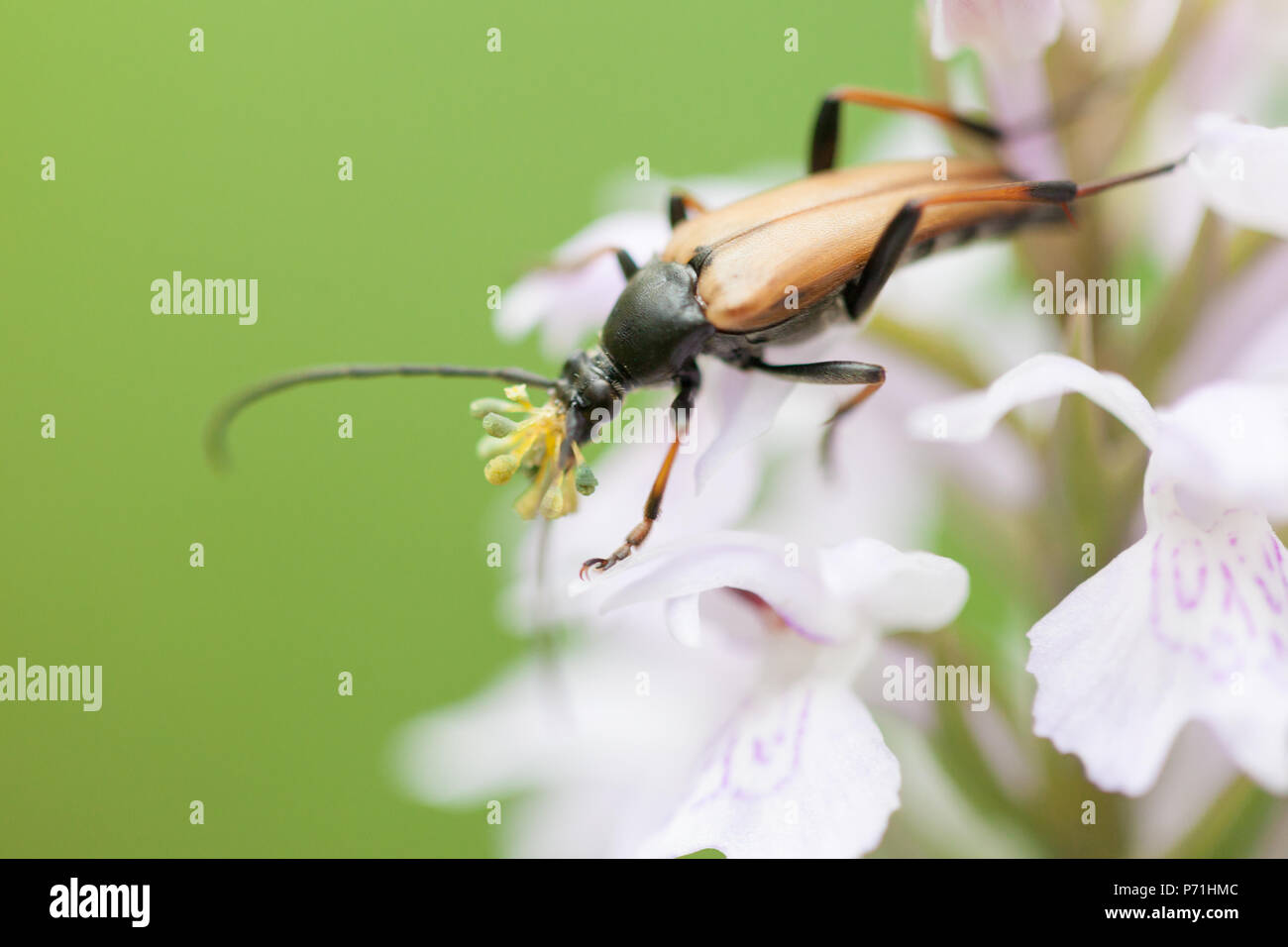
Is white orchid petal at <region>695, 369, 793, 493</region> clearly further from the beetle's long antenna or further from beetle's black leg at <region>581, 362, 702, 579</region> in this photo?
the beetle's long antenna

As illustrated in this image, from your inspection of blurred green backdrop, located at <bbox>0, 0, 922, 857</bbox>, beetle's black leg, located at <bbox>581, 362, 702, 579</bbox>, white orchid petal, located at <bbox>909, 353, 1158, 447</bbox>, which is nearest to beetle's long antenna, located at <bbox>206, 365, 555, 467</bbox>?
beetle's black leg, located at <bbox>581, 362, 702, 579</bbox>

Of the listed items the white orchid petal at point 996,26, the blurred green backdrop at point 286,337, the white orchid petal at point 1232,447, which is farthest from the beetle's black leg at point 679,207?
the blurred green backdrop at point 286,337

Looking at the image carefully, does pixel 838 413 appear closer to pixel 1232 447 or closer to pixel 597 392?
pixel 597 392

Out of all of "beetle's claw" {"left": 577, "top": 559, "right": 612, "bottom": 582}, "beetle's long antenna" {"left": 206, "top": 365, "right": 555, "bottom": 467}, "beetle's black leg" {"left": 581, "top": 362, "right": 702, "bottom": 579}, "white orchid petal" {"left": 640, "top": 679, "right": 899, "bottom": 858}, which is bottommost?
"white orchid petal" {"left": 640, "top": 679, "right": 899, "bottom": 858}

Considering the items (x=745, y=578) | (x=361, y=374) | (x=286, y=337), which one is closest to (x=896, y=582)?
(x=745, y=578)

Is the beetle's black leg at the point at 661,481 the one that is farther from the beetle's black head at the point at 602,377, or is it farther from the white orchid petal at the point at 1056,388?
the white orchid petal at the point at 1056,388

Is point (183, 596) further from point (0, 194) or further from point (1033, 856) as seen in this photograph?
point (1033, 856)
